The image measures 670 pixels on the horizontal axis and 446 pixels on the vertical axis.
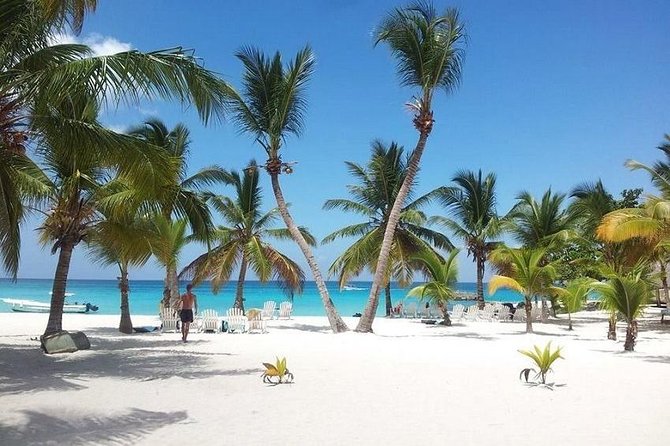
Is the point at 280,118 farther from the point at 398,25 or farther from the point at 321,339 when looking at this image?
the point at 321,339

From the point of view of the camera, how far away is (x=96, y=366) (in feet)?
33.4

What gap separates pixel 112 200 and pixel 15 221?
6.60 ft

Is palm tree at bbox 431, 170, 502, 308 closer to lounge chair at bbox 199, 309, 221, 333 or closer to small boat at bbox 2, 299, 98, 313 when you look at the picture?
lounge chair at bbox 199, 309, 221, 333

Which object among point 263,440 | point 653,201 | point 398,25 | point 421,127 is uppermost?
point 398,25

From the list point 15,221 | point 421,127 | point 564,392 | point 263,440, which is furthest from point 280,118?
Answer: point 263,440

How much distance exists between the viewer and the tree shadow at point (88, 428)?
5.44 m

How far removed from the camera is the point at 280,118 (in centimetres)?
1803

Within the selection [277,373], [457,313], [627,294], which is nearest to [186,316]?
[277,373]

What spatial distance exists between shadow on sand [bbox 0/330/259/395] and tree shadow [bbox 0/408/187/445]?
6.68ft

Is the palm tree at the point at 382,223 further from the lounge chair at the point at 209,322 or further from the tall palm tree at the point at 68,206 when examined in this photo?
the tall palm tree at the point at 68,206

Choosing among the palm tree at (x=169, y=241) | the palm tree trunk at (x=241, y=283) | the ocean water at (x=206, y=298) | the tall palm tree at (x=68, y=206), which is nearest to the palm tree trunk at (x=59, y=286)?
the tall palm tree at (x=68, y=206)

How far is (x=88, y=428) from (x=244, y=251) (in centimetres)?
1675

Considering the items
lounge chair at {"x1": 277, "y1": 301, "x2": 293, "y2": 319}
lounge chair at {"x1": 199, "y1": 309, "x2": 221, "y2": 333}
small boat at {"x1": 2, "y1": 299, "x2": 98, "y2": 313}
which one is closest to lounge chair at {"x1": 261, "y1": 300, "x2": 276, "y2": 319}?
lounge chair at {"x1": 277, "y1": 301, "x2": 293, "y2": 319}

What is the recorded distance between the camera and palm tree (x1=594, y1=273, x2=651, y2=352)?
1238cm
